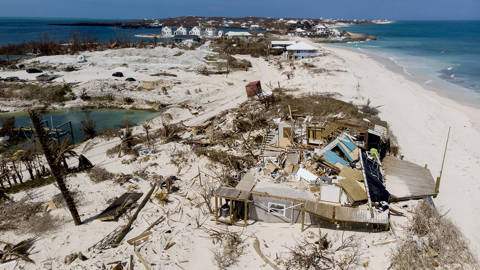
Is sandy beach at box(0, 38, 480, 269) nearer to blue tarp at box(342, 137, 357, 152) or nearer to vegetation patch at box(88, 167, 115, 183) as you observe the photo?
vegetation patch at box(88, 167, 115, 183)

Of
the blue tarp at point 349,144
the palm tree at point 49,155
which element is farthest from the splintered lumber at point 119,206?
the blue tarp at point 349,144

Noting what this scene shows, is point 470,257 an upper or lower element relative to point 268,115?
lower

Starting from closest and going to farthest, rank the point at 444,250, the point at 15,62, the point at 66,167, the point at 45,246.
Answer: the point at 444,250, the point at 45,246, the point at 66,167, the point at 15,62

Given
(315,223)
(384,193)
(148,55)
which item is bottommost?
(315,223)

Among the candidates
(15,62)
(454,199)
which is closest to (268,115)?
(454,199)

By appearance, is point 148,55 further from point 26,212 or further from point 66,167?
point 26,212

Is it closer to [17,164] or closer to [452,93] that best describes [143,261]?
[17,164]

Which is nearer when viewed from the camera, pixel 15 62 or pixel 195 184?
pixel 195 184
